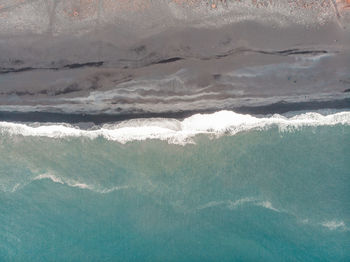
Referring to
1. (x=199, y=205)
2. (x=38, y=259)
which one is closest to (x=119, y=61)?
(x=199, y=205)

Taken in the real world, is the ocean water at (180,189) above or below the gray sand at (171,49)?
below

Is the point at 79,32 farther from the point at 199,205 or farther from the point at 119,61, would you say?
the point at 199,205

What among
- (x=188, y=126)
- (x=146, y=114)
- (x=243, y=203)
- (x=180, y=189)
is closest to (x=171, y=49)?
(x=146, y=114)

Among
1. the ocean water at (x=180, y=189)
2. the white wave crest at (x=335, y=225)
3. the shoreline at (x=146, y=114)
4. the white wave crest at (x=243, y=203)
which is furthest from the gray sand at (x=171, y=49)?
the white wave crest at (x=335, y=225)

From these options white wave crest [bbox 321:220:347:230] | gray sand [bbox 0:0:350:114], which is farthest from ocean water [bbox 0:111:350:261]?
gray sand [bbox 0:0:350:114]

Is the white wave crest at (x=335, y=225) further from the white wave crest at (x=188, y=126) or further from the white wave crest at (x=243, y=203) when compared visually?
the white wave crest at (x=188, y=126)

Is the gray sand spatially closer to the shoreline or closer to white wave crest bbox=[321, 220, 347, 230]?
the shoreline
